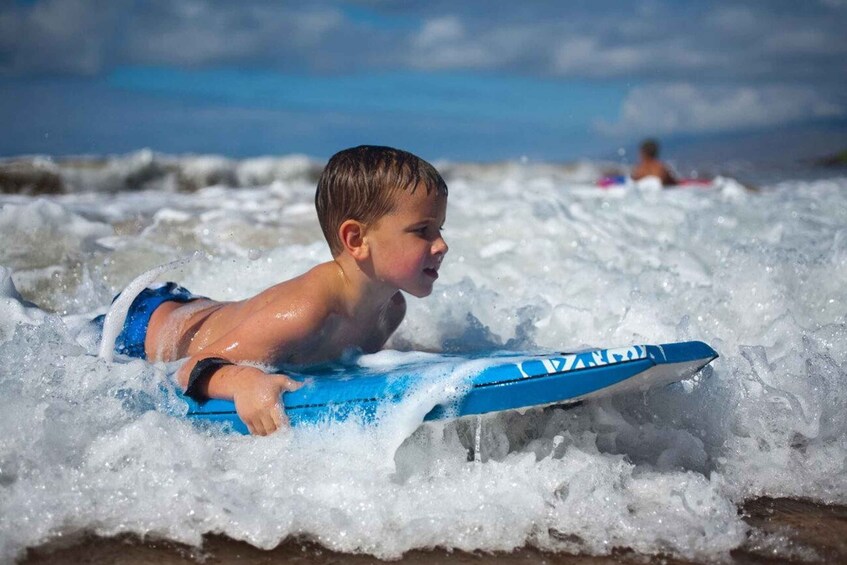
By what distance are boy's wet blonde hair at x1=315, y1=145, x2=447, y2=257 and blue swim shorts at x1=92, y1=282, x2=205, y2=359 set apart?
985 mm

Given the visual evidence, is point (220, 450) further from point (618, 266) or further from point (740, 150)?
point (740, 150)

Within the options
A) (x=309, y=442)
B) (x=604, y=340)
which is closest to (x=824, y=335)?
(x=604, y=340)

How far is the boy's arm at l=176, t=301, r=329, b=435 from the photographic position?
289cm

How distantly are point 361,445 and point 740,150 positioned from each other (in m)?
23.9

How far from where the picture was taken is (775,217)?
714 cm

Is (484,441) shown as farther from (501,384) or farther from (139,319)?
(139,319)

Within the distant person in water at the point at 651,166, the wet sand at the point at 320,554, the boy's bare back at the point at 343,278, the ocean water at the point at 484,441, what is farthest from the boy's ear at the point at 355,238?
the distant person in water at the point at 651,166

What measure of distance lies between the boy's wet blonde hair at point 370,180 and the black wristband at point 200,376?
677 mm

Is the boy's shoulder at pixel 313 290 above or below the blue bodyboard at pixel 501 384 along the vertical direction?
above

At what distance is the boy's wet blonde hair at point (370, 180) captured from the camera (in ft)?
10.5

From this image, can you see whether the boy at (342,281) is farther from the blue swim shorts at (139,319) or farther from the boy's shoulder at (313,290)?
the blue swim shorts at (139,319)

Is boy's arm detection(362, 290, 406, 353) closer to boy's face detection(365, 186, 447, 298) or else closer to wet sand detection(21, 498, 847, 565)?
boy's face detection(365, 186, 447, 298)

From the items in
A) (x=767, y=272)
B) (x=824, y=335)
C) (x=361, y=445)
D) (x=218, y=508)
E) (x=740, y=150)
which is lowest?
(x=218, y=508)

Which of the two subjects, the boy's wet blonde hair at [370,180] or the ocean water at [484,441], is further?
the boy's wet blonde hair at [370,180]
